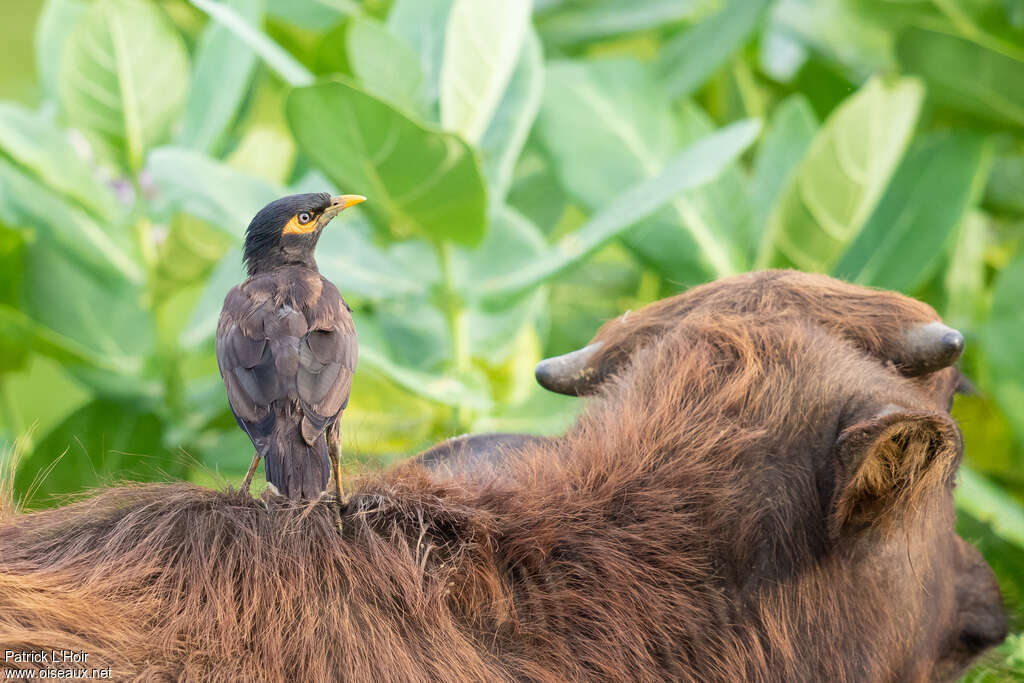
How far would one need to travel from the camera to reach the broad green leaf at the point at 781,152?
5.76 ft

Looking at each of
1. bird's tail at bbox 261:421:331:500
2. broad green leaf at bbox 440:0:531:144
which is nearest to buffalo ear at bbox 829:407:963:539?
bird's tail at bbox 261:421:331:500

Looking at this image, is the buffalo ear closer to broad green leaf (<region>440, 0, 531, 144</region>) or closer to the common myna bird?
the common myna bird

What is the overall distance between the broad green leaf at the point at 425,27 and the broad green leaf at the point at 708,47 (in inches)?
19.4

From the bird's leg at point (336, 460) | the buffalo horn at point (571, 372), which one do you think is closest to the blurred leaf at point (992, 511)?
the buffalo horn at point (571, 372)

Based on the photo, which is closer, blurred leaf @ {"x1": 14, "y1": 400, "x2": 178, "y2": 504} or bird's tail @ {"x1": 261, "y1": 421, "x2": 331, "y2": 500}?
bird's tail @ {"x1": 261, "y1": 421, "x2": 331, "y2": 500}

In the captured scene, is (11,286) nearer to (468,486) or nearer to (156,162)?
(156,162)

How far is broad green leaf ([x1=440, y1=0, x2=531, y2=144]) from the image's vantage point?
53.3 inches

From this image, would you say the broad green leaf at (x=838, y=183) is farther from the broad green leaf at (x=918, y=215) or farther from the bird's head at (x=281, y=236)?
the bird's head at (x=281, y=236)

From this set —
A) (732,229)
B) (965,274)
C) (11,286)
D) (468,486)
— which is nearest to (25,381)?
(11,286)

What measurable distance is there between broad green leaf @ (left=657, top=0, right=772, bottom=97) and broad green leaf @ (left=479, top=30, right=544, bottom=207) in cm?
42

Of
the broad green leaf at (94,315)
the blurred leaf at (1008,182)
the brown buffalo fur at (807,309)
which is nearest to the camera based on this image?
the brown buffalo fur at (807,309)

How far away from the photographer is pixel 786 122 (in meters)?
1.77

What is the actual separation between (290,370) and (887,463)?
403 millimetres

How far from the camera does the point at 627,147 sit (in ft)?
5.54
